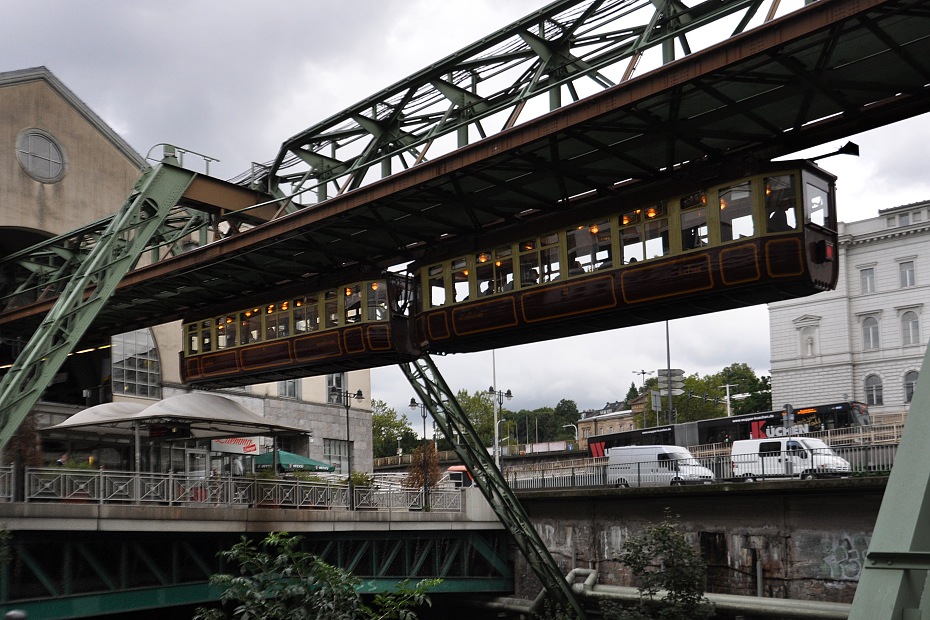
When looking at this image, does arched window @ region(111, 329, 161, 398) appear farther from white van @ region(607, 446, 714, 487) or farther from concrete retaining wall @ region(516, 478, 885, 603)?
white van @ region(607, 446, 714, 487)

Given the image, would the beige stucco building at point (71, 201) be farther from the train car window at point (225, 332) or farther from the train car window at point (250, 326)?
the train car window at point (250, 326)

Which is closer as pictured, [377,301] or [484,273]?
[484,273]

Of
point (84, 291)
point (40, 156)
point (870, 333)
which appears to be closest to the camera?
point (84, 291)

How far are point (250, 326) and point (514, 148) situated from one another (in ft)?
46.4

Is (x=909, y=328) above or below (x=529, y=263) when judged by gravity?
above

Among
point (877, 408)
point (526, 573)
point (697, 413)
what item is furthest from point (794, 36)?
point (697, 413)

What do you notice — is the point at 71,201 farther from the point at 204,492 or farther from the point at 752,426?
the point at 752,426

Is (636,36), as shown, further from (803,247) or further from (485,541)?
(485,541)

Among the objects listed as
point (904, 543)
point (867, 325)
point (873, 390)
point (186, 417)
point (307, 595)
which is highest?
point (867, 325)

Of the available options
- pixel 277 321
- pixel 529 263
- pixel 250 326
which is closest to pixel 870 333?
pixel 250 326

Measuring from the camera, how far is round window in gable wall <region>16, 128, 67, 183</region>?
38.0 metres

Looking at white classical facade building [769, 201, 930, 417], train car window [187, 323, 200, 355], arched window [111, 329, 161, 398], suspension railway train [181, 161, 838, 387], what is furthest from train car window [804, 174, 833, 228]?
white classical facade building [769, 201, 930, 417]

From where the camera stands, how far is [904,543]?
11.9ft

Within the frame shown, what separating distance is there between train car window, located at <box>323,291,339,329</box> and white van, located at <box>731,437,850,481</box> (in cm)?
1466
